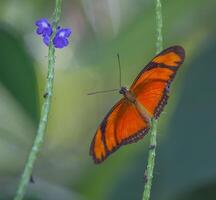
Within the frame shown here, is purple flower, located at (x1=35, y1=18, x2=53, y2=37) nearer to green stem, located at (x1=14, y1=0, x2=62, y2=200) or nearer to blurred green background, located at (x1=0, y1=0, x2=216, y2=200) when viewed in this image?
green stem, located at (x1=14, y1=0, x2=62, y2=200)

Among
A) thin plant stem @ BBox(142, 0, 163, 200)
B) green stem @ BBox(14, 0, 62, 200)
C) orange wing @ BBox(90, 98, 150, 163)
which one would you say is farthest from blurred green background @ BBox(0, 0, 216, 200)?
green stem @ BBox(14, 0, 62, 200)

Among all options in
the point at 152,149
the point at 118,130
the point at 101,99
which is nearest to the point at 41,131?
the point at 152,149

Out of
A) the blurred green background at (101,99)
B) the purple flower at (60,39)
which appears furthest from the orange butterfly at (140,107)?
the blurred green background at (101,99)

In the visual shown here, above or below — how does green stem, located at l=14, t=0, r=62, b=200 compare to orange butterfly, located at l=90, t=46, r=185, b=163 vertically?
below

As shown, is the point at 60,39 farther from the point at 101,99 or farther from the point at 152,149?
the point at 101,99

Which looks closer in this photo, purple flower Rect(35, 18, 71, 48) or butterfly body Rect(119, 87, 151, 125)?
purple flower Rect(35, 18, 71, 48)

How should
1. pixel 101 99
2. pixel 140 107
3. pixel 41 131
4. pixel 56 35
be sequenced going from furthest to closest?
1. pixel 101 99
2. pixel 140 107
3. pixel 56 35
4. pixel 41 131
